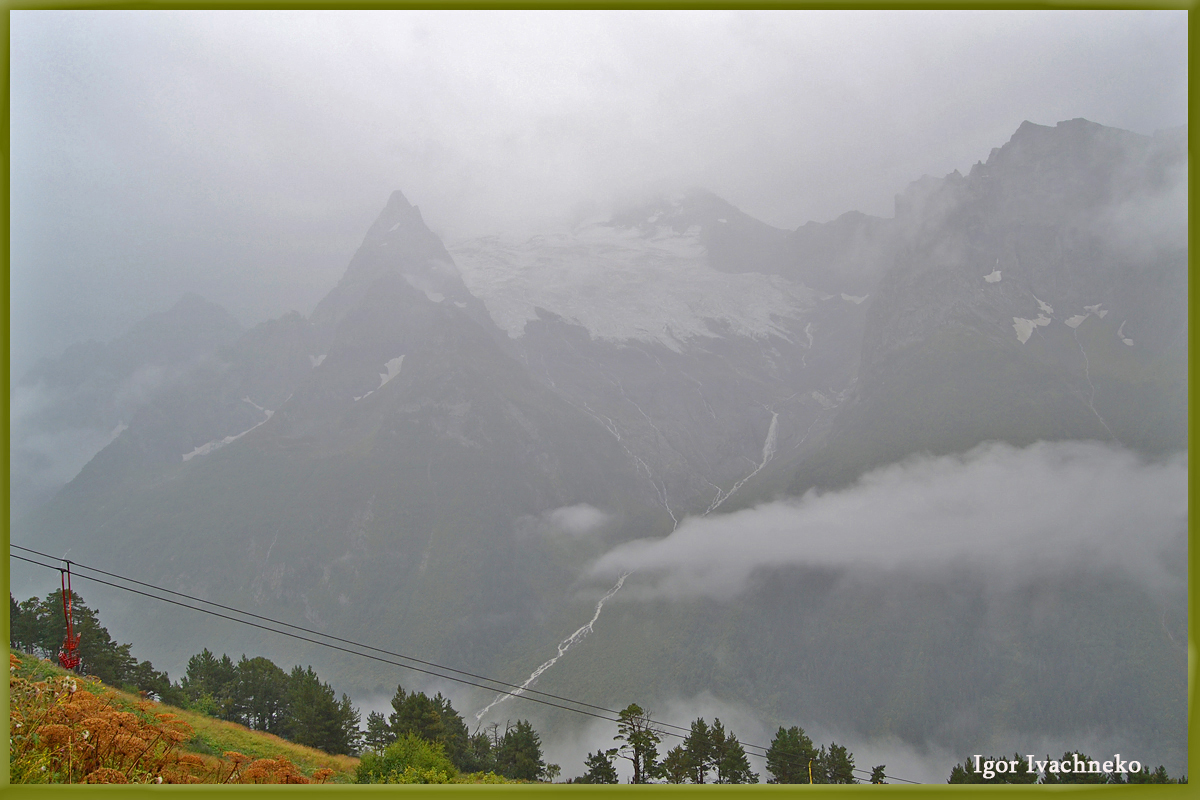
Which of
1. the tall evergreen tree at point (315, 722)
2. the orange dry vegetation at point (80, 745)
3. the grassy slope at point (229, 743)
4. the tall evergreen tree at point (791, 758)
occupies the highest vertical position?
the orange dry vegetation at point (80, 745)

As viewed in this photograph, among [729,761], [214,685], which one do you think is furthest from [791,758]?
[214,685]

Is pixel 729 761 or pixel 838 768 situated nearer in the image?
pixel 729 761

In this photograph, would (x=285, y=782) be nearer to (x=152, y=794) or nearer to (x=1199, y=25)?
(x=152, y=794)

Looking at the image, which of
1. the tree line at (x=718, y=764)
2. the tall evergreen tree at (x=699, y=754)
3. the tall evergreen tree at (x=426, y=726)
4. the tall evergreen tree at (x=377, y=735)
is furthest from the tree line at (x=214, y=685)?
the tall evergreen tree at (x=699, y=754)

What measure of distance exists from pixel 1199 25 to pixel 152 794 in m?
17.8

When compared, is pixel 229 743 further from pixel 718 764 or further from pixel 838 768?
pixel 838 768

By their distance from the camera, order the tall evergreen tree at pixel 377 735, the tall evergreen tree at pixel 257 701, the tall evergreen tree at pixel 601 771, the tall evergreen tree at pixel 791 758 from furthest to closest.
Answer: the tall evergreen tree at pixel 791 758 → the tall evergreen tree at pixel 601 771 → the tall evergreen tree at pixel 257 701 → the tall evergreen tree at pixel 377 735

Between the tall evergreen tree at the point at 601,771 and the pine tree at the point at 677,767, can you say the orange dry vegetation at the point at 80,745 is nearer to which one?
the pine tree at the point at 677,767

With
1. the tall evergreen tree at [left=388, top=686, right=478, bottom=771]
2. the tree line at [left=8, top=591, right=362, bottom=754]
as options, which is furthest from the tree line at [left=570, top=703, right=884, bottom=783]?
the tree line at [left=8, top=591, right=362, bottom=754]

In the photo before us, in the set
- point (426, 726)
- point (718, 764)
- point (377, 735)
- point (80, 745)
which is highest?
point (80, 745)

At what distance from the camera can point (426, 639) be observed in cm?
18912

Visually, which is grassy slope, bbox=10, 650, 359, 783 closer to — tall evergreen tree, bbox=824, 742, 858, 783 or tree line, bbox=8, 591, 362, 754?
tree line, bbox=8, 591, 362, 754

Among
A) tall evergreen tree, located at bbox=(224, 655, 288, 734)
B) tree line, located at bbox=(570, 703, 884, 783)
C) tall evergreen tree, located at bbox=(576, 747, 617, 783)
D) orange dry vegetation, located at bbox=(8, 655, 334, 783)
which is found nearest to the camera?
orange dry vegetation, located at bbox=(8, 655, 334, 783)

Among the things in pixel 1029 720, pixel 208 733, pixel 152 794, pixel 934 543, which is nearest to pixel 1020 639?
pixel 1029 720
